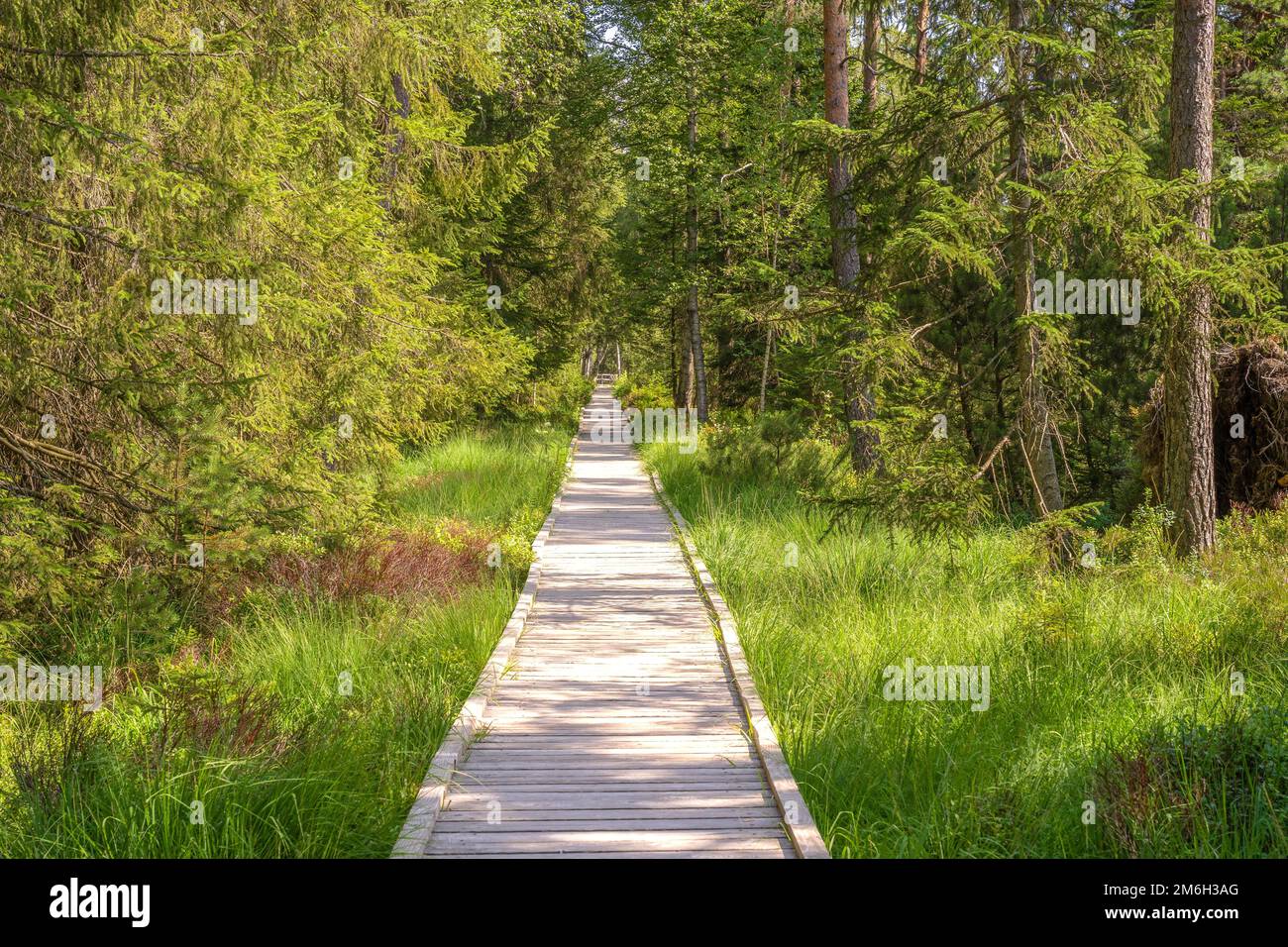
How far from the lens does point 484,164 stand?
1522 cm

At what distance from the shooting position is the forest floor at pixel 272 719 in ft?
15.2

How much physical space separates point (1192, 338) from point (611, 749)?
22.1 feet

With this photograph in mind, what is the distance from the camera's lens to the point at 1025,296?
943 cm

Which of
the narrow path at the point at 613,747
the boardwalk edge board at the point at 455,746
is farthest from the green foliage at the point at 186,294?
the narrow path at the point at 613,747

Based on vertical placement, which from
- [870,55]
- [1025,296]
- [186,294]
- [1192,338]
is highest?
[870,55]

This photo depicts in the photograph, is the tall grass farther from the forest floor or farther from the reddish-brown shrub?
the reddish-brown shrub

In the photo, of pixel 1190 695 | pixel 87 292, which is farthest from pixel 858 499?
pixel 87 292

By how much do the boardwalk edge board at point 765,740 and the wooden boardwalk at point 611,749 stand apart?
5 centimetres

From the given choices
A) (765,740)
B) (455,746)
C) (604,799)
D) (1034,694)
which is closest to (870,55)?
(1034,694)

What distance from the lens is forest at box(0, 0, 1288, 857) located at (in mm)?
5309

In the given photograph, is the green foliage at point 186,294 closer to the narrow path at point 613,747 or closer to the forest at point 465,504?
the forest at point 465,504

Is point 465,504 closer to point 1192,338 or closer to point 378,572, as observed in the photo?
point 378,572

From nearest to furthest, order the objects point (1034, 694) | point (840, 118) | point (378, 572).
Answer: point (1034, 694)
point (378, 572)
point (840, 118)

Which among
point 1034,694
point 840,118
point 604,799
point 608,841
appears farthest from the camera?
point 840,118
